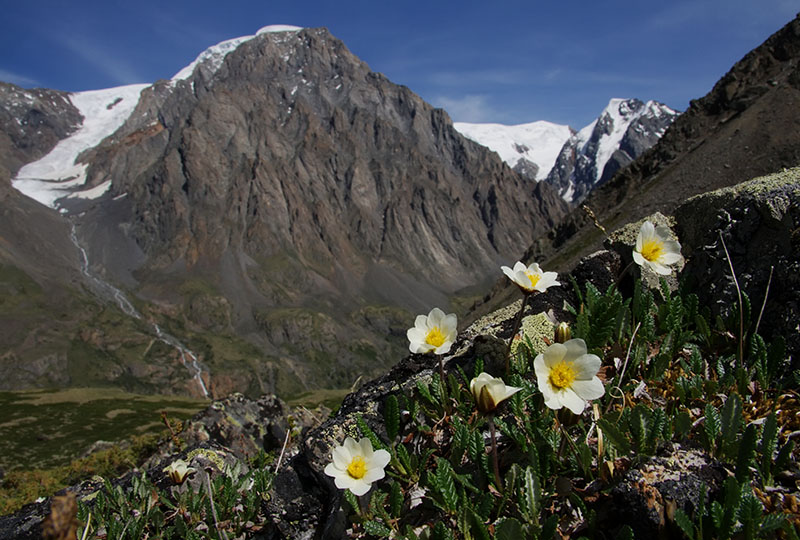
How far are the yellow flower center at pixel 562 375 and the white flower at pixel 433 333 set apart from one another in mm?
982

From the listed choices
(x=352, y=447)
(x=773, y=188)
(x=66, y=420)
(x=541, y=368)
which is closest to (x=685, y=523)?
(x=541, y=368)

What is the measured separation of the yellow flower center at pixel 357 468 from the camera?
3957 millimetres

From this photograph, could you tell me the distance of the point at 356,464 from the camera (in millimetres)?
3996

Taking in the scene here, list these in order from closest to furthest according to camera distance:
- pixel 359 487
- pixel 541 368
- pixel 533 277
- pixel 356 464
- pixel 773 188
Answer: pixel 541 368 < pixel 359 487 < pixel 356 464 < pixel 533 277 < pixel 773 188

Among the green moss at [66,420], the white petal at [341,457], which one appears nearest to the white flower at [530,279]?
the white petal at [341,457]

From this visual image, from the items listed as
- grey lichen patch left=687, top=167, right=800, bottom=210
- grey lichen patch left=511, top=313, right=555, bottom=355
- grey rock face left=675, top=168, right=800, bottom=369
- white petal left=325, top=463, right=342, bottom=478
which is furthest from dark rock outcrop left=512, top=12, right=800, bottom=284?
white petal left=325, top=463, right=342, bottom=478

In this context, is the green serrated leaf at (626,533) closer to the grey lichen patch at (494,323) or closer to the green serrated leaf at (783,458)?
the green serrated leaf at (783,458)

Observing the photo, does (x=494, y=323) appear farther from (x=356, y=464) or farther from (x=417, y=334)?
(x=356, y=464)

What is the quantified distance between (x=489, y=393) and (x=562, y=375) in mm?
603

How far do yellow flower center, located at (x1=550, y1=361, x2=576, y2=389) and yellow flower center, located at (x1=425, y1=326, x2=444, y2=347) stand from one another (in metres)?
1.14

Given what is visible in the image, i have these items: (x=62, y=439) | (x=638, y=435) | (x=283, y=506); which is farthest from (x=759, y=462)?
(x=62, y=439)

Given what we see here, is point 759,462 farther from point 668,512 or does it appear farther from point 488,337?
point 488,337

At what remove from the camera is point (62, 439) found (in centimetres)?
10831

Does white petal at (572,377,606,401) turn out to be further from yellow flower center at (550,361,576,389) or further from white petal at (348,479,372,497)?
white petal at (348,479,372,497)
